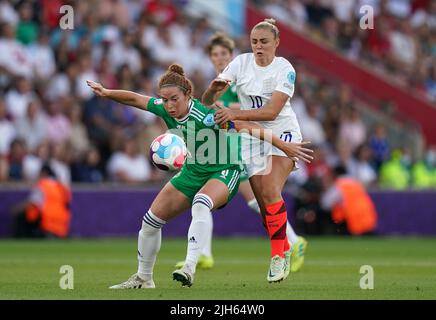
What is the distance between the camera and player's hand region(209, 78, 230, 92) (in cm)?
1092

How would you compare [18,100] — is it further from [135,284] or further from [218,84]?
[135,284]

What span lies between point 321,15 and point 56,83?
8.26m

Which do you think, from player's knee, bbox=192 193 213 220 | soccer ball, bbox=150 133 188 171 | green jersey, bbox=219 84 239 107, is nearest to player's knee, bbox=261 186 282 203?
player's knee, bbox=192 193 213 220

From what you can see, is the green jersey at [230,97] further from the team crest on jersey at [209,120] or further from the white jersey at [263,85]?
the team crest on jersey at [209,120]

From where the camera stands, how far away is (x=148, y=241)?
10250mm

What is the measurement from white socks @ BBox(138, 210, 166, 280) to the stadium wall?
8.94 m

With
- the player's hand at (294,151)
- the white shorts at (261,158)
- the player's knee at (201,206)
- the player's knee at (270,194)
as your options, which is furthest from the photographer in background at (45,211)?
the player's knee at (201,206)

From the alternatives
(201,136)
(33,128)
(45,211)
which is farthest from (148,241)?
(33,128)

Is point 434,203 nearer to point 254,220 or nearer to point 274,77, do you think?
point 254,220

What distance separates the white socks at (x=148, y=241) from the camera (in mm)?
10188

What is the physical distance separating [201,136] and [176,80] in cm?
60

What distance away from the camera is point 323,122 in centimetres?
2289

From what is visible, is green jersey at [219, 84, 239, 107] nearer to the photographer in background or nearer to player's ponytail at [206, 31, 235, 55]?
player's ponytail at [206, 31, 235, 55]

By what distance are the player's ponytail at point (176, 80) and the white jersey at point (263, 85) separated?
32.8 inches
